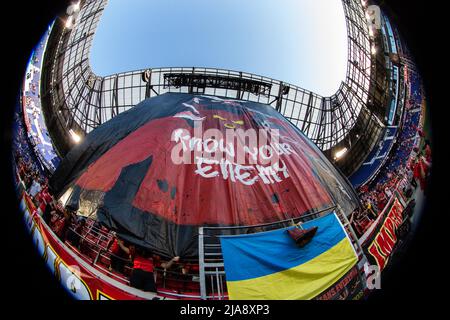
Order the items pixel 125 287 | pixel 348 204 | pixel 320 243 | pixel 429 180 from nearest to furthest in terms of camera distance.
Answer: pixel 429 180
pixel 320 243
pixel 125 287
pixel 348 204

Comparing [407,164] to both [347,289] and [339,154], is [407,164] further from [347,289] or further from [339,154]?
[339,154]

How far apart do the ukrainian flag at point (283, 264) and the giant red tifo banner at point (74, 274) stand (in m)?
1.71

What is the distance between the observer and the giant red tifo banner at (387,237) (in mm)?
3162

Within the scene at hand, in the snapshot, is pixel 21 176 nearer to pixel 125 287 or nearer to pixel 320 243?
pixel 125 287

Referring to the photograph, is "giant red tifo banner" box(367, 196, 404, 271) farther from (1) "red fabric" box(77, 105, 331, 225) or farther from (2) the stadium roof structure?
(2) the stadium roof structure

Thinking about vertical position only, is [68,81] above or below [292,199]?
above

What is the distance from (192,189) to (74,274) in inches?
73.8

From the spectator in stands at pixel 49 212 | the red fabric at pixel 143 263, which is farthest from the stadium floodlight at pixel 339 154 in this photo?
the spectator in stands at pixel 49 212

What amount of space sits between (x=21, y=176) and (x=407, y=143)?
5461 mm

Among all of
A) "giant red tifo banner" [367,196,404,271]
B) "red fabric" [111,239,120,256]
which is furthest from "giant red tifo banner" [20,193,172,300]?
"giant red tifo banner" [367,196,404,271]

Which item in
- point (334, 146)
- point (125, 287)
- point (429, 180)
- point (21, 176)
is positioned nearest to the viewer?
point (429, 180)

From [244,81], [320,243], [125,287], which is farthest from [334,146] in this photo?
[125,287]

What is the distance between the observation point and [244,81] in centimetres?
1211

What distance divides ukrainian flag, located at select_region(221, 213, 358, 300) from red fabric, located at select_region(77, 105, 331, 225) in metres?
0.66
